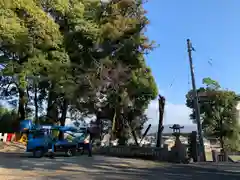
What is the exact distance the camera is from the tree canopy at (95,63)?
2061 cm

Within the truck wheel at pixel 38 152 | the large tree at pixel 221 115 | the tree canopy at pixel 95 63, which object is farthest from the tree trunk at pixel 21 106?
the large tree at pixel 221 115

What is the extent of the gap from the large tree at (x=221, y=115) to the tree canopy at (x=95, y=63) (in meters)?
8.12

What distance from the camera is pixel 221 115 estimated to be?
102 feet

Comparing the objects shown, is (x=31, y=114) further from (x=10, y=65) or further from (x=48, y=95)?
(x=10, y=65)

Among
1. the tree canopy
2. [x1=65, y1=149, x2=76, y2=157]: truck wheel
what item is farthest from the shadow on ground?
the tree canopy

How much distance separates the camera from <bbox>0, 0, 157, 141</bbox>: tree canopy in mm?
20609

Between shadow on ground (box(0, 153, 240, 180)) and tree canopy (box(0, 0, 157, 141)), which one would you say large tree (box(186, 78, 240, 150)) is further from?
shadow on ground (box(0, 153, 240, 180))

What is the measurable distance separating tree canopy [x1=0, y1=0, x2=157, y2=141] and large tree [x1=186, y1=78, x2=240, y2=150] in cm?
812

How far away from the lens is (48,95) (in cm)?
2841

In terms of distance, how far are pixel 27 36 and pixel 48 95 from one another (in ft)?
48.8

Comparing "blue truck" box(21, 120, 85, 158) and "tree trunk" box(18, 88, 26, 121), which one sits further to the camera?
"tree trunk" box(18, 88, 26, 121)

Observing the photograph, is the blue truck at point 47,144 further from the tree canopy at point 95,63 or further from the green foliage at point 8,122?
the green foliage at point 8,122

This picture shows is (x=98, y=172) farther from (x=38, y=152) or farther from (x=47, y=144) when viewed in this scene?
(x=38, y=152)

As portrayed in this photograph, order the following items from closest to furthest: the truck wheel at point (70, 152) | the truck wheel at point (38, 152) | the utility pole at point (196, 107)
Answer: the truck wheel at point (38, 152) → the truck wheel at point (70, 152) → the utility pole at point (196, 107)
